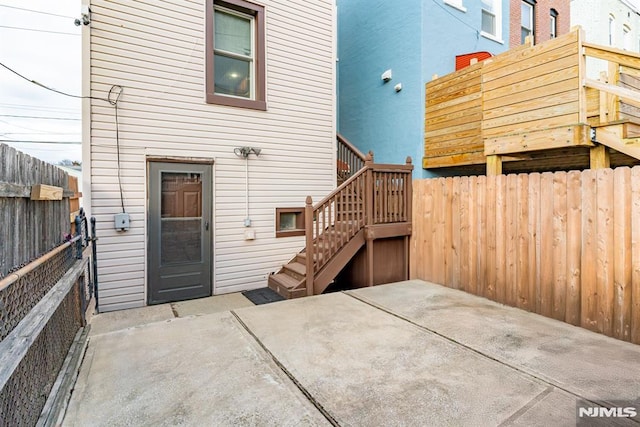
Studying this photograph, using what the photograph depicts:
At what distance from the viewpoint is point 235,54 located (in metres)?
5.46

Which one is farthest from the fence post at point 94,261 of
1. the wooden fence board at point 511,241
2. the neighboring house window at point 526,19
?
the neighboring house window at point 526,19

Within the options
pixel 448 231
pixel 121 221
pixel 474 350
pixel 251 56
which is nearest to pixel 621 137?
pixel 448 231

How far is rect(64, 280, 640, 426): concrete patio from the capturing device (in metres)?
1.89

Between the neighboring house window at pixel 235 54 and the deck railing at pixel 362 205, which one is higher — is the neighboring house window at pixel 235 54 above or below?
above

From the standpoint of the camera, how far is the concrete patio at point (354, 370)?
1.89m

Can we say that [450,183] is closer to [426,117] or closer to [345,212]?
[345,212]

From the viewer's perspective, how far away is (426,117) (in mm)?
6617

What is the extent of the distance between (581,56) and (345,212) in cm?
349

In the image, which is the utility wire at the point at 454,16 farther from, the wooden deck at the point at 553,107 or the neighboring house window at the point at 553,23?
the neighboring house window at the point at 553,23

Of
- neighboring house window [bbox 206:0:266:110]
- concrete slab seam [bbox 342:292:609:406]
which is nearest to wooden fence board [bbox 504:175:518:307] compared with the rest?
concrete slab seam [bbox 342:292:609:406]

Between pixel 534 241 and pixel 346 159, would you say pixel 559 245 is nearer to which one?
pixel 534 241

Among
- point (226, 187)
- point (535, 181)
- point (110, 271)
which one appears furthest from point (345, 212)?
point (110, 271)

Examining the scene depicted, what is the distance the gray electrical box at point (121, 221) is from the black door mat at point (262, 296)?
200 cm

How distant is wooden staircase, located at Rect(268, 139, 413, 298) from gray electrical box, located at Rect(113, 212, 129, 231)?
2.28 metres
